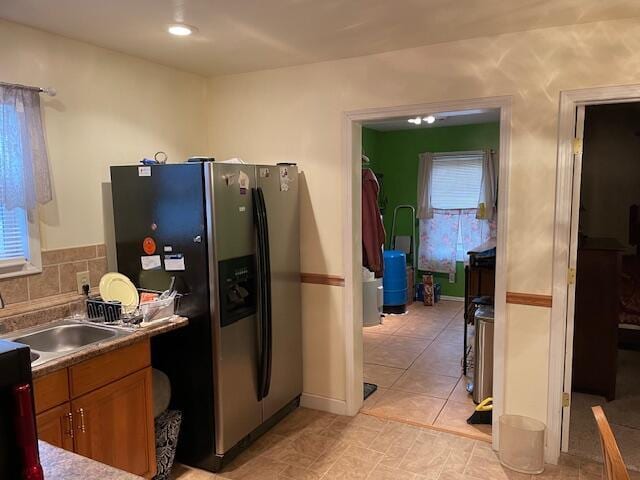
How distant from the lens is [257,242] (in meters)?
2.85

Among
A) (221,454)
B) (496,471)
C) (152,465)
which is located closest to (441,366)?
(496,471)

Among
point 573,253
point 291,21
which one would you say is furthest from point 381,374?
point 291,21

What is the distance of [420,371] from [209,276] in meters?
2.33

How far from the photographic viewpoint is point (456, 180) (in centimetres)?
647

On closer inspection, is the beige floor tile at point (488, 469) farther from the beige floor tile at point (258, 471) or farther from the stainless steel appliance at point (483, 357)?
the beige floor tile at point (258, 471)

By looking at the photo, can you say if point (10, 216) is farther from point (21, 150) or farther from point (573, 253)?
point (573, 253)

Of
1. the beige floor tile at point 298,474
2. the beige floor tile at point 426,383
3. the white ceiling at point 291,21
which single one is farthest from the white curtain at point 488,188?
the beige floor tile at point 298,474

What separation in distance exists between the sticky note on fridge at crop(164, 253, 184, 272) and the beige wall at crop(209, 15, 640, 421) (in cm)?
99

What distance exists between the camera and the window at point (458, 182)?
636cm

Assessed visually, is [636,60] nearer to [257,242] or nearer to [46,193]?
[257,242]

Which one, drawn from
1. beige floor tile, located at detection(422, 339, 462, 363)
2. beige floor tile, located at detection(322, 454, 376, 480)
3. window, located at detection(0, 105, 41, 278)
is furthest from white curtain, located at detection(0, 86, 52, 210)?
beige floor tile, located at detection(422, 339, 462, 363)

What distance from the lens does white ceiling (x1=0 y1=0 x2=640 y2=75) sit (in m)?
2.18

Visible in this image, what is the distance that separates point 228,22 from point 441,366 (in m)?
3.24

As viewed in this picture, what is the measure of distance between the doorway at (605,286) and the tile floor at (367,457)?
49 centimetres
